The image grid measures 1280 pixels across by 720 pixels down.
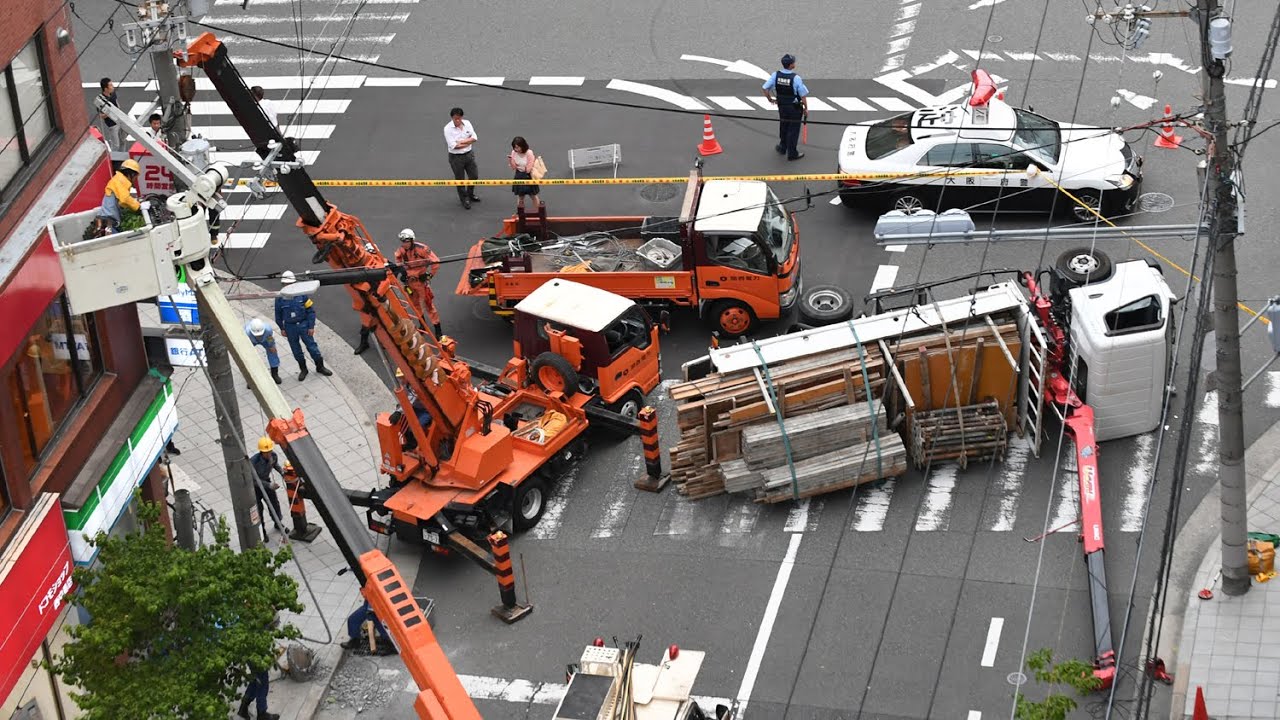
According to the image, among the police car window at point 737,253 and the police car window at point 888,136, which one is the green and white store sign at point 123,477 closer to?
the police car window at point 737,253

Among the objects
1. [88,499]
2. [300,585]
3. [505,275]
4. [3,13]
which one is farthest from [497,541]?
[3,13]

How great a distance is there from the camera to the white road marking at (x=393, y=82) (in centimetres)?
3303

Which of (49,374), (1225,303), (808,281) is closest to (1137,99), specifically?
(808,281)

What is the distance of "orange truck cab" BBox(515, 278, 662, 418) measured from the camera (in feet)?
71.6

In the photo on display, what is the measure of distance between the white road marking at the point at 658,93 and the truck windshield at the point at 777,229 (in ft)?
22.3

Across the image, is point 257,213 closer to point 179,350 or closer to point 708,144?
point 708,144

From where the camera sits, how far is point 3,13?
53.0ft

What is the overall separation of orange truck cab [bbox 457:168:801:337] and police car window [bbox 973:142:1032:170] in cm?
352

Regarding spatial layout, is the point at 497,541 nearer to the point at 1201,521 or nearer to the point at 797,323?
the point at 797,323

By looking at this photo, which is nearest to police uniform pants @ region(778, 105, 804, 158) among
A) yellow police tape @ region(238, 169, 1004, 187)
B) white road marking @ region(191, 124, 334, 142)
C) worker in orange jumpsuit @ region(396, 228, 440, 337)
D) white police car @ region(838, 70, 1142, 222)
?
yellow police tape @ region(238, 169, 1004, 187)

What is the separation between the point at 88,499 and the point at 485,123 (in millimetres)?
15430

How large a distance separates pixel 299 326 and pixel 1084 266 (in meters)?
11.3

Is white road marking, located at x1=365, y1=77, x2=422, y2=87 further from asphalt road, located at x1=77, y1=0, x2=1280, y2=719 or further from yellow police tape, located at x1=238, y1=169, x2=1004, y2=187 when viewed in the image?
yellow police tape, located at x1=238, y1=169, x2=1004, y2=187

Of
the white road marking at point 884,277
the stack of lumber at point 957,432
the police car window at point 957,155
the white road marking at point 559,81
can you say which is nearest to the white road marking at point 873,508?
the stack of lumber at point 957,432
